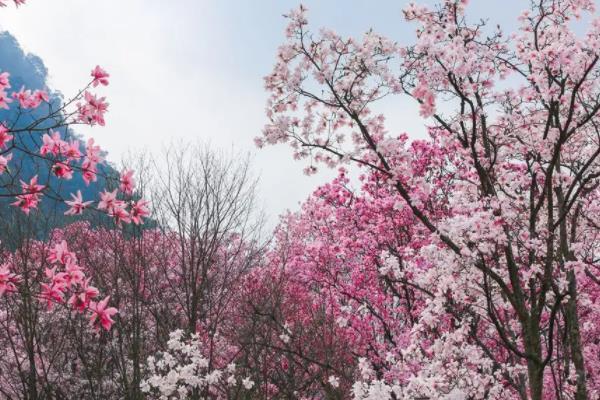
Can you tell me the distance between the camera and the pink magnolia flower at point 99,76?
11.6 feet

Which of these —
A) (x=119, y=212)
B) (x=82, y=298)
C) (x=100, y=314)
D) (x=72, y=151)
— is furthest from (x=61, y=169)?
(x=100, y=314)

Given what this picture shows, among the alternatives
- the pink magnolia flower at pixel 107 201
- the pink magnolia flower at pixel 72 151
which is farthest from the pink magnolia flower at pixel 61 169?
the pink magnolia flower at pixel 107 201

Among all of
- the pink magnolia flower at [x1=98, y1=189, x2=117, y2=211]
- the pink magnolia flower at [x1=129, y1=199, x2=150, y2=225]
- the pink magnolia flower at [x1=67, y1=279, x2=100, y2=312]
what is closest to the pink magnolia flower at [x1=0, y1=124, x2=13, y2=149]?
the pink magnolia flower at [x1=98, y1=189, x2=117, y2=211]

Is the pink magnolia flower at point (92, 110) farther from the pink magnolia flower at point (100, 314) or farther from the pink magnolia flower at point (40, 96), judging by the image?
the pink magnolia flower at point (100, 314)

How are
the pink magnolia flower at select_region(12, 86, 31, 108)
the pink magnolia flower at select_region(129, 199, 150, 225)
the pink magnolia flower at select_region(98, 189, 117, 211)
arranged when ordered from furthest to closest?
the pink magnolia flower at select_region(12, 86, 31, 108) → the pink magnolia flower at select_region(129, 199, 150, 225) → the pink magnolia flower at select_region(98, 189, 117, 211)

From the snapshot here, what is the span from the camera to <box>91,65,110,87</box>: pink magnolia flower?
3.53 meters

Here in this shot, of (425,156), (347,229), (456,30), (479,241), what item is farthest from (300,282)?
(456,30)

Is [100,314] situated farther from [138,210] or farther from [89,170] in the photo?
[89,170]

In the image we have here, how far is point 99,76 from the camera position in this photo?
11.6 ft

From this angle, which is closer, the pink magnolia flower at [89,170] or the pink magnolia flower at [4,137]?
the pink magnolia flower at [4,137]

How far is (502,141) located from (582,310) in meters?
8.44

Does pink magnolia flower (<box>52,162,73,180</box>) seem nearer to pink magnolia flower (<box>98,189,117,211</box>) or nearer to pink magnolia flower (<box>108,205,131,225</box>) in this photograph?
pink magnolia flower (<box>98,189,117,211</box>)

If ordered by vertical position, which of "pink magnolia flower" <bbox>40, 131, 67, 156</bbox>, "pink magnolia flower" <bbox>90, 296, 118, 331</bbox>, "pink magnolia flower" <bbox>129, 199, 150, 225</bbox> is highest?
"pink magnolia flower" <bbox>40, 131, 67, 156</bbox>

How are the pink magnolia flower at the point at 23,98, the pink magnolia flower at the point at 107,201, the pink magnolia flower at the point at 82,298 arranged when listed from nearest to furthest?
the pink magnolia flower at the point at 82,298, the pink magnolia flower at the point at 107,201, the pink magnolia flower at the point at 23,98
